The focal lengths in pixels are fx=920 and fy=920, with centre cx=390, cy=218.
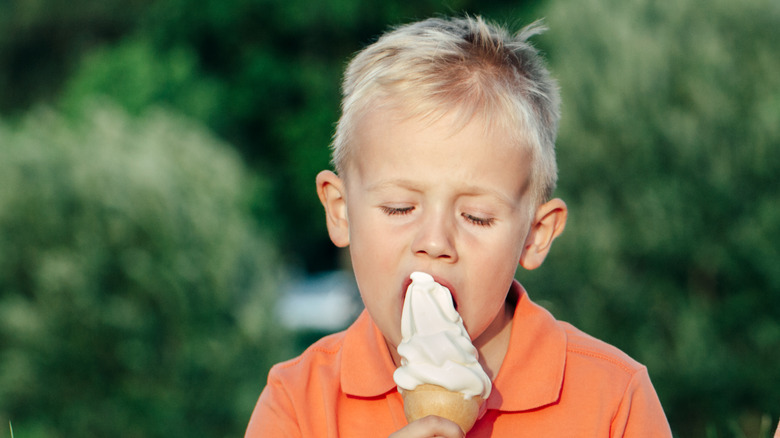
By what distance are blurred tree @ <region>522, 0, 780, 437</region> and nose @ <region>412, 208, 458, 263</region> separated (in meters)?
5.12

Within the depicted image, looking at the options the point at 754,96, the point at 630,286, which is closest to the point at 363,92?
Result: the point at 630,286

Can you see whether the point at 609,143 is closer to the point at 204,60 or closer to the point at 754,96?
the point at 754,96

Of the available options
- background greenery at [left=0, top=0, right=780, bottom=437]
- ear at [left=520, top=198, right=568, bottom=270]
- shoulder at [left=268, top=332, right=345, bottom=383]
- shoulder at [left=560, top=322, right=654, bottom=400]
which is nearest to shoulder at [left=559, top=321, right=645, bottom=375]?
shoulder at [left=560, top=322, right=654, bottom=400]

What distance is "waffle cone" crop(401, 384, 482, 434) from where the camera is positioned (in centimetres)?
194

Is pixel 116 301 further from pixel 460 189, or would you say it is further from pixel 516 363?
pixel 460 189

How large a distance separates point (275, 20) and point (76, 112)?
13.9ft

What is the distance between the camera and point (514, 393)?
2.26 metres

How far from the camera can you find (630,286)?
7.02 m

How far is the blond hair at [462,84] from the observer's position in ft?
7.16

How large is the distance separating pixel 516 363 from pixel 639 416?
324 millimetres

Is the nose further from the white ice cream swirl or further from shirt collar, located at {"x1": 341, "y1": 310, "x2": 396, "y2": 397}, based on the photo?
shirt collar, located at {"x1": 341, "y1": 310, "x2": 396, "y2": 397}

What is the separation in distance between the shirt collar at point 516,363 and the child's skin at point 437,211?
0.13m

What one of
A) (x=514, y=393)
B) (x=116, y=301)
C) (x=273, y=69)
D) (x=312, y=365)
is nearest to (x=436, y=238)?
(x=514, y=393)

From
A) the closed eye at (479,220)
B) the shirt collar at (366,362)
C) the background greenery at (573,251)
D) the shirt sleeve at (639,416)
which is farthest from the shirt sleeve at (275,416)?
the background greenery at (573,251)
